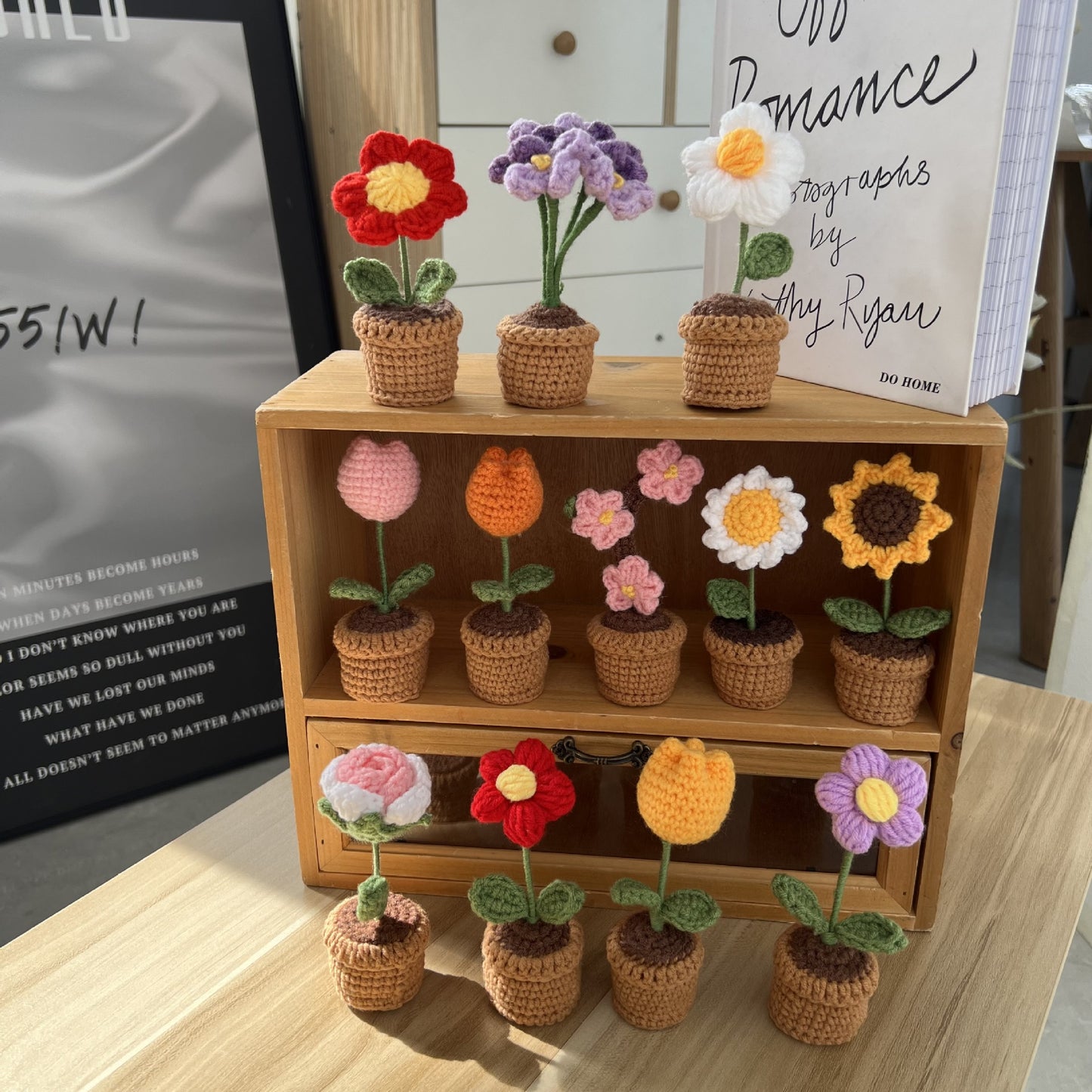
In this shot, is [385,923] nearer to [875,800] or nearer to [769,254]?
[875,800]

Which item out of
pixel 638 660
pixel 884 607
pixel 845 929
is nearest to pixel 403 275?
pixel 638 660

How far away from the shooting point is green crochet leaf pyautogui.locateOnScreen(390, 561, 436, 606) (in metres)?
0.94

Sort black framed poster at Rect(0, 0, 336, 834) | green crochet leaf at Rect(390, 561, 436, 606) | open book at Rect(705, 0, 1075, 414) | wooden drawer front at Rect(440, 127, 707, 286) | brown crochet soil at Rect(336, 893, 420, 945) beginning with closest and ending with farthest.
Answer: open book at Rect(705, 0, 1075, 414), brown crochet soil at Rect(336, 893, 420, 945), green crochet leaf at Rect(390, 561, 436, 606), black framed poster at Rect(0, 0, 336, 834), wooden drawer front at Rect(440, 127, 707, 286)

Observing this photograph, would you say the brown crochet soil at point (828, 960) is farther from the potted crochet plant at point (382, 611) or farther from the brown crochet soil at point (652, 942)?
the potted crochet plant at point (382, 611)

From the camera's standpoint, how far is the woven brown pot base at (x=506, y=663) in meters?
0.90

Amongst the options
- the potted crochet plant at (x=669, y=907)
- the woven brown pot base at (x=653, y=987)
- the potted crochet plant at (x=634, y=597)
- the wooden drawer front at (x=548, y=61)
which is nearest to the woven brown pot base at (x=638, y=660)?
the potted crochet plant at (x=634, y=597)

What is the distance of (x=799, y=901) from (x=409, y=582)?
16.8 inches

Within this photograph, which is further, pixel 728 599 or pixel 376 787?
pixel 728 599

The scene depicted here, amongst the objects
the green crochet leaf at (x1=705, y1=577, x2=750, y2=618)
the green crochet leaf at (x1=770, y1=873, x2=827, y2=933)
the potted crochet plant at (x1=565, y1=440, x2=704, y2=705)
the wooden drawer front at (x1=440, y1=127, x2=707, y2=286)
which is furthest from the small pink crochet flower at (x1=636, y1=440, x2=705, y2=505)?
the wooden drawer front at (x1=440, y1=127, x2=707, y2=286)

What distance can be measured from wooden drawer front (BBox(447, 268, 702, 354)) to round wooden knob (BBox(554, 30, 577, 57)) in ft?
1.09

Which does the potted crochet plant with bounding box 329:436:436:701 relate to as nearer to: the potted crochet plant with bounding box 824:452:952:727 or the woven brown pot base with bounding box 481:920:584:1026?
the woven brown pot base with bounding box 481:920:584:1026

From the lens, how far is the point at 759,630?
92 cm

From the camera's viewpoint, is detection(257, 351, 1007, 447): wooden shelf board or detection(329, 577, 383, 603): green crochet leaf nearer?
detection(257, 351, 1007, 447): wooden shelf board

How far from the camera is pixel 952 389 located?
803 mm
